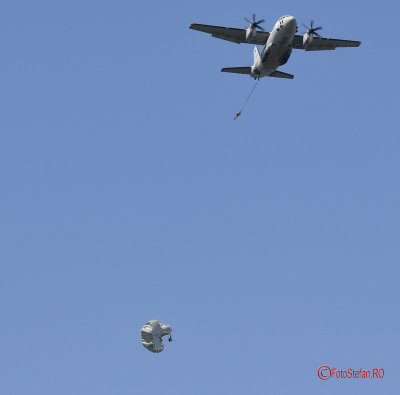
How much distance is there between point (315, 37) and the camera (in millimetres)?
86312

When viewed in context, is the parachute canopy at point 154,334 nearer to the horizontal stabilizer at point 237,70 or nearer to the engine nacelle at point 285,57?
the engine nacelle at point 285,57

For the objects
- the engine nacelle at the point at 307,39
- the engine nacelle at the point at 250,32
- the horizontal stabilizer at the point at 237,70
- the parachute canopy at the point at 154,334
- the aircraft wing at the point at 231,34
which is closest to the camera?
the parachute canopy at the point at 154,334

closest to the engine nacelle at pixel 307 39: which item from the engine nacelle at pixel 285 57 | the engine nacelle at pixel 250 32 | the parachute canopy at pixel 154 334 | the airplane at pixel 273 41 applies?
the airplane at pixel 273 41

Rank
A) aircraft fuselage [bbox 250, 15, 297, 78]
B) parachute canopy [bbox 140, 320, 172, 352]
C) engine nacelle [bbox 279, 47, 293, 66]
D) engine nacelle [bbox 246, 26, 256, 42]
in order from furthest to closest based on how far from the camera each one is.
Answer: engine nacelle [bbox 246, 26, 256, 42] → engine nacelle [bbox 279, 47, 293, 66] → aircraft fuselage [bbox 250, 15, 297, 78] → parachute canopy [bbox 140, 320, 172, 352]

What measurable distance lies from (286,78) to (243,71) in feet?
19.4

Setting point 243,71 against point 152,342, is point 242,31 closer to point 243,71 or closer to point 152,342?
point 243,71

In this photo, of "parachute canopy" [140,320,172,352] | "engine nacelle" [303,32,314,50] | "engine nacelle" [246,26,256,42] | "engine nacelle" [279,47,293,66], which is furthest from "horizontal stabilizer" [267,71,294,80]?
"parachute canopy" [140,320,172,352]

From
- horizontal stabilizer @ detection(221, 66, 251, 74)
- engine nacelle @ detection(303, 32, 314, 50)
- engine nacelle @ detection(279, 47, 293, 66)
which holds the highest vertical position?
engine nacelle @ detection(303, 32, 314, 50)

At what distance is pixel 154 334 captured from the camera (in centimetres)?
6869

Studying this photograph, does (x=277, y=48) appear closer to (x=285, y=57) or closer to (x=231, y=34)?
(x=285, y=57)

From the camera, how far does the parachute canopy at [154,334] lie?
2694 inches

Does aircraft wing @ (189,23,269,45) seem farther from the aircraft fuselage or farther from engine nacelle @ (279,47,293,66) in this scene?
engine nacelle @ (279,47,293,66)

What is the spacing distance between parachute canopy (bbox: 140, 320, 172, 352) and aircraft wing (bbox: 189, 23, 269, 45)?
3208 centimetres

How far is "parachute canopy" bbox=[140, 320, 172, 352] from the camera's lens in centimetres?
6844
